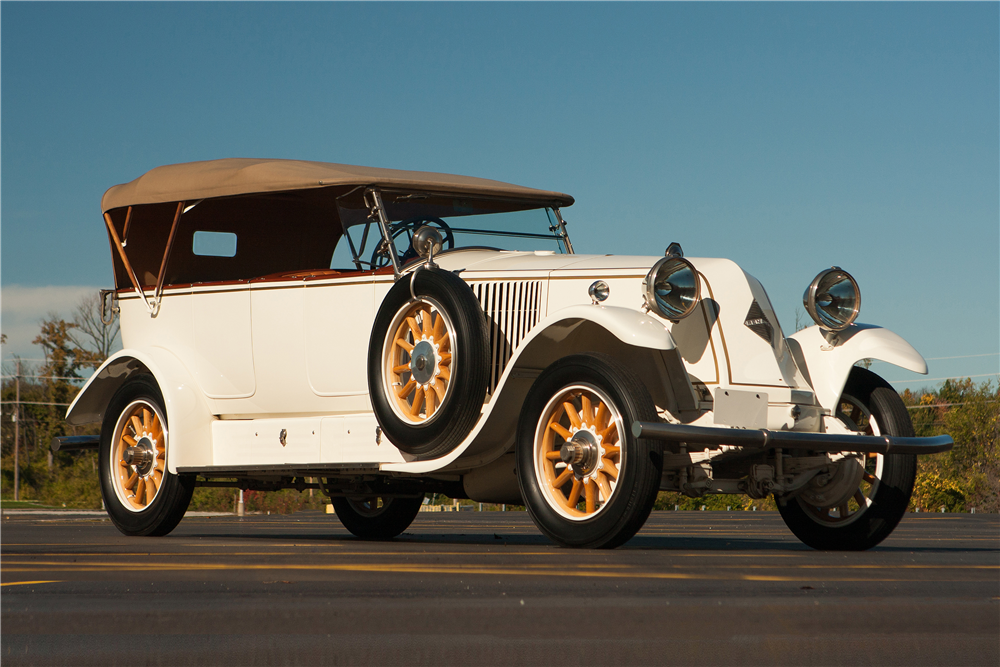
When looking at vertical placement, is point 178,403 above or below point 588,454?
above

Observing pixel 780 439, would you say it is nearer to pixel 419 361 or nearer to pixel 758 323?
pixel 758 323

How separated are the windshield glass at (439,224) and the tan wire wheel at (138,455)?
1.80m

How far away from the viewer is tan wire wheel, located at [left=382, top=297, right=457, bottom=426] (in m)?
6.52

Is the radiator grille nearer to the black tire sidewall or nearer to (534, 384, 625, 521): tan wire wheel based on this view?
(534, 384, 625, 521): tan wire wheel

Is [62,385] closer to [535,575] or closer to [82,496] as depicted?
[82,496]

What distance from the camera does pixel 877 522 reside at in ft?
20.7

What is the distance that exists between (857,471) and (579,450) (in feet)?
5.51

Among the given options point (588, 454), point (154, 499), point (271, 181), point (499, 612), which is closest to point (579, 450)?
point (588, 454)

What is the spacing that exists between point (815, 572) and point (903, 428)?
2.21 meters

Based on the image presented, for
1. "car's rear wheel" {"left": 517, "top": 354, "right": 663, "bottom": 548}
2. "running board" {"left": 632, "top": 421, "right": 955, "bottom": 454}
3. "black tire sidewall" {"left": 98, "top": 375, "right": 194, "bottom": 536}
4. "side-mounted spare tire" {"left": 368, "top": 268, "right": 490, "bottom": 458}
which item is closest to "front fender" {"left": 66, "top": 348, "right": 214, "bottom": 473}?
"black tire sidewall" {"left": 98, "top": 375, "right": 194, "bottom": 536}

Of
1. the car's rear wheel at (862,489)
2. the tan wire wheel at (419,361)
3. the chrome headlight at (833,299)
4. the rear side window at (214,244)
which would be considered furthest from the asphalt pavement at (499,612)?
the rear side window at (214,244)

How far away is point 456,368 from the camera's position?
20.6ft

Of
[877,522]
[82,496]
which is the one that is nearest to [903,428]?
[877,522]

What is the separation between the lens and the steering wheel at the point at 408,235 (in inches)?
Answer: 297
